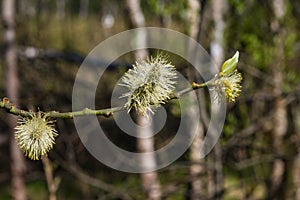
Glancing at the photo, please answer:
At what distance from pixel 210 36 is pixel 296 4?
1292 millimetres

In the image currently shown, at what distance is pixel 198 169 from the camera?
392 centimetres

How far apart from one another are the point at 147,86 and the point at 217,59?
264 centimetres

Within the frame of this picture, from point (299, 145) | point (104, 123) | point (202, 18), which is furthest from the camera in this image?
point (104, 123)

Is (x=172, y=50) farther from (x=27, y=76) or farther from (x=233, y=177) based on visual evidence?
(x=233, y=177)

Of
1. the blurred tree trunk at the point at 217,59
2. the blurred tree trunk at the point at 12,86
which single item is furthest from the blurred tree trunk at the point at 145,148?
the blurred tree trunk at the point at 12,86

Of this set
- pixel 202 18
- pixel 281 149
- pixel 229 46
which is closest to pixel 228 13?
pixel 229 46

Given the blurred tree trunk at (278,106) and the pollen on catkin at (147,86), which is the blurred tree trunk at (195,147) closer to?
the blurred tree trunk at (278,106)

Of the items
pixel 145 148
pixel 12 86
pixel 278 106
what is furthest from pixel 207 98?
pixel 12 86

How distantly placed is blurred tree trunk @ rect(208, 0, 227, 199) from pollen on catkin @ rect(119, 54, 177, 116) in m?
2.22

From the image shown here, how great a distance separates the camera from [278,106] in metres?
4.04

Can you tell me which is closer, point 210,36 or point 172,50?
point 172,50

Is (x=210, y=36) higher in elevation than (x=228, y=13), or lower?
lower

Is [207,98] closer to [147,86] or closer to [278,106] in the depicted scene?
[278,106]

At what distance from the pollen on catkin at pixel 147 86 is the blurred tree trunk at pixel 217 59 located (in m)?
2.22
